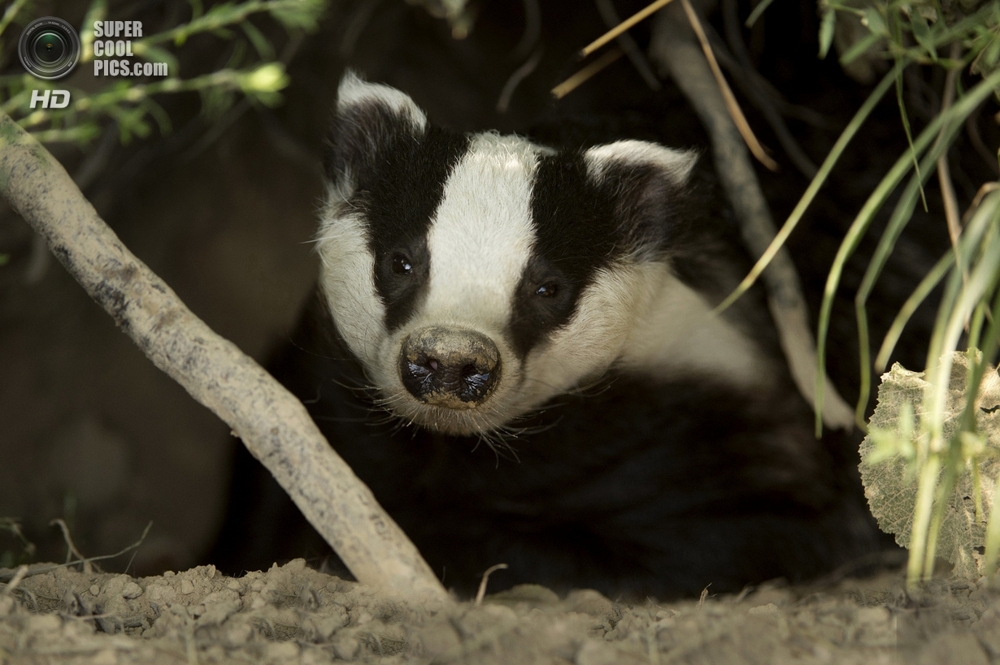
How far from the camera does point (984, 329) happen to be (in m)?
2.59

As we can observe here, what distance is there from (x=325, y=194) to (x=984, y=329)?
87.1 inches

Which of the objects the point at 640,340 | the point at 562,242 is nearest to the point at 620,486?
the point at 640,340

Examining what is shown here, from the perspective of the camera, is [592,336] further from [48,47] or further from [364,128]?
[48,47]

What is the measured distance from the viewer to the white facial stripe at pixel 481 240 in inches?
97.3

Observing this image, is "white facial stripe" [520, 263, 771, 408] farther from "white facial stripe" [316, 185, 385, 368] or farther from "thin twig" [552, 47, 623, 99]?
"thin twig" [552, 47, 623, 99]

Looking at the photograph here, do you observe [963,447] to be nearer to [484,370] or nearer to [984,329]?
[484,370]

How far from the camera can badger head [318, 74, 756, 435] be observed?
2.53m

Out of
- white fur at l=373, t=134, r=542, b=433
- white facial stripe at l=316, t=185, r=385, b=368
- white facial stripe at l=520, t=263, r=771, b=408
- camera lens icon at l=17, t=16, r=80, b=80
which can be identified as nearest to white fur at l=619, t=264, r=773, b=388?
white facial stripe at l=520, t=263, r=771, b=408

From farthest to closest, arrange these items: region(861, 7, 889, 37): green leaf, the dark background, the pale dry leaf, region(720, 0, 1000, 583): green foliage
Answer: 1. the dark background
2. the pale dry leaf
3. region(861, 7, 889, 37): green leaf
4. region(720, 0, 1000, 583): green foliage

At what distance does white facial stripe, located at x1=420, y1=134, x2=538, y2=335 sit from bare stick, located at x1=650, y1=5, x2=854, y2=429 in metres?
0.90

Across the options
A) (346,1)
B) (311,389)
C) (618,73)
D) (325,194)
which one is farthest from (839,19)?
(346,1)

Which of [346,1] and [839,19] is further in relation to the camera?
[346,1]

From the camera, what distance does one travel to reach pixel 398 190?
2.77m

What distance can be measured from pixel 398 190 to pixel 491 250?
43cm
